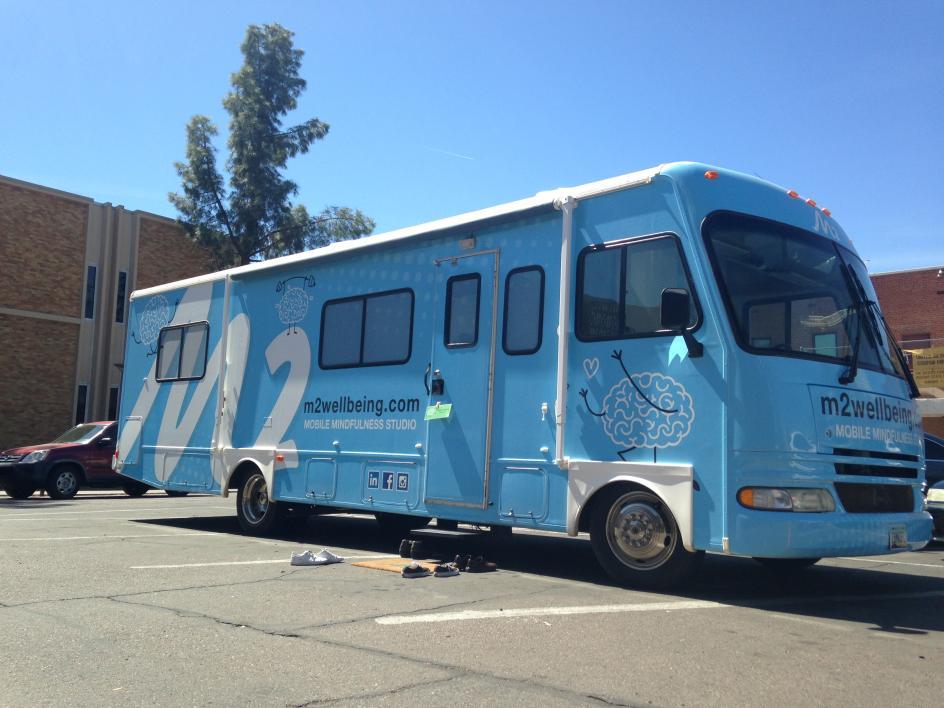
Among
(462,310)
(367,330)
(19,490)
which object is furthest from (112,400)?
(462,310)

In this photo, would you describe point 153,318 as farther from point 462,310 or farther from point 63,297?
point 63,297

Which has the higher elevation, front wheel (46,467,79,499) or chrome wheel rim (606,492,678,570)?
chrome wheel rim (606,492,678,570)

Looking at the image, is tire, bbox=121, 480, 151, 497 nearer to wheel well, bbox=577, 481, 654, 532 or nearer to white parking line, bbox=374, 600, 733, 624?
wheel well, bbox=577, 481, 654, 532

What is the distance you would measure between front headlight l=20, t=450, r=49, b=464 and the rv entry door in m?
12.8

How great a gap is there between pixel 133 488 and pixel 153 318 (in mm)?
7427

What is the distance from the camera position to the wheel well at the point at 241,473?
11123 mm

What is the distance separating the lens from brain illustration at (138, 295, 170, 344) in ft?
42.7

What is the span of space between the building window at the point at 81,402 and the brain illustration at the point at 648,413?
24.7 metres

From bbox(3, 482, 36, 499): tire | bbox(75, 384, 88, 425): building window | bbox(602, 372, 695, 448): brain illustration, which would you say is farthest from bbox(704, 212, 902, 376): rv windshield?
bbox(75, 384, 88, 425): building window

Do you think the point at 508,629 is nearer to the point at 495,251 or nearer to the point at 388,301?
the point at 495,251

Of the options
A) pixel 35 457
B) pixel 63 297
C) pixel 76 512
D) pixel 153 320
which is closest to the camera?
pixel 153 320

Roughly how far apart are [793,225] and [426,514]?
4.27 meters

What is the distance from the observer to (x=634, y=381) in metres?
7.04

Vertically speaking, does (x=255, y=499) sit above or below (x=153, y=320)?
below
